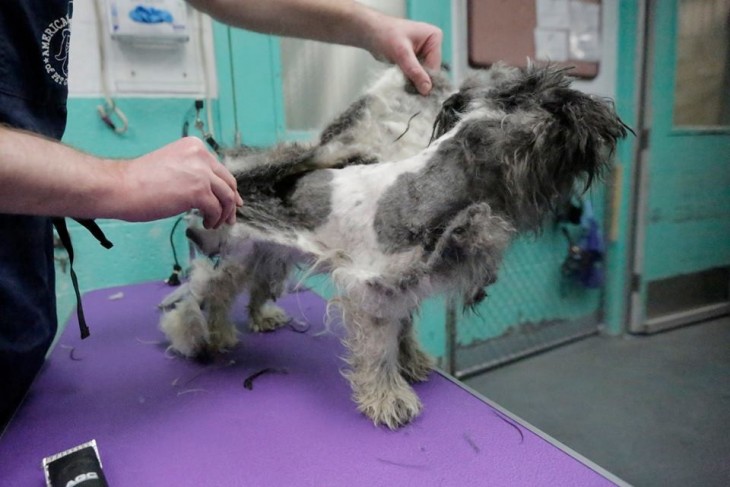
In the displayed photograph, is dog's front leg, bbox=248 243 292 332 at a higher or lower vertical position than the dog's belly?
lower

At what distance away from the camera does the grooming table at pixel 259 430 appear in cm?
47

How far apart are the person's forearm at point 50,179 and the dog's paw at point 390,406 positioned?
347 mm

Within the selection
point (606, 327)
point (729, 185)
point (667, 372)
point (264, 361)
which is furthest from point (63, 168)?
point (729, 185)

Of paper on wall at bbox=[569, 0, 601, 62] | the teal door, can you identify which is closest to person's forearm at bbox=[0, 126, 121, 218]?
paper on wall at bbox=[569, 0, 601, 62]

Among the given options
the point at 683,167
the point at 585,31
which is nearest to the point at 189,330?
the point at 585,31

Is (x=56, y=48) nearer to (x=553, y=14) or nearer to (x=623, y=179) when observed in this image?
(x=553, y=14)

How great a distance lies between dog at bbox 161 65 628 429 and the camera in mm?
476

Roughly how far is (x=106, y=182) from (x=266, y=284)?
14.4 inches

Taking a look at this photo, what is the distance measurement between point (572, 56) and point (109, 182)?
172 cm

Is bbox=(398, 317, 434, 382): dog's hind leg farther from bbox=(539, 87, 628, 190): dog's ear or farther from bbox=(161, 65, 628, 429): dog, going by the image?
bbox=(539, 87, 628, 190): dog's ear

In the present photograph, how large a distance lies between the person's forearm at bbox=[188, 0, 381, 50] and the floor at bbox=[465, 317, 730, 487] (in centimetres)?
124

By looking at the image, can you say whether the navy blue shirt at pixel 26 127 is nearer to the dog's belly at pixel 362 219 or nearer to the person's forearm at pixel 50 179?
the person's forearm at pixel 50 179

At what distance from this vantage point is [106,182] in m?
0.43

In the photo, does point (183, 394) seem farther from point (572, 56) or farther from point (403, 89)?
point (572, 56)
